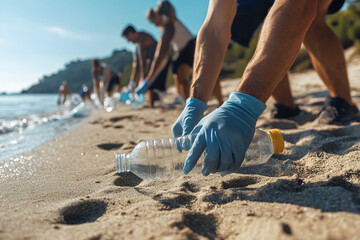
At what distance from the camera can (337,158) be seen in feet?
4.35

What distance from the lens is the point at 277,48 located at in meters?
1.12

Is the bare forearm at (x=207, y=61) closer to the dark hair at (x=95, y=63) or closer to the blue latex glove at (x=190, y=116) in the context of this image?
the blue latex glove at (x=190, y=116)

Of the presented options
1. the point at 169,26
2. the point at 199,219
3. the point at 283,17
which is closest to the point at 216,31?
the point at 283,17

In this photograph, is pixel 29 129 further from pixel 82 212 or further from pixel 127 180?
pixel 82 212

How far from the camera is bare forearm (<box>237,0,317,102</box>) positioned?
43.8 inches

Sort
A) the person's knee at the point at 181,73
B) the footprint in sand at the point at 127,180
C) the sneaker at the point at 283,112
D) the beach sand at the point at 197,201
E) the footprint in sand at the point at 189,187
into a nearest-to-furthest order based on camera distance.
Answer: the beach sand at the point at 197,201 → the footprint in sand at the point at 189,187 → the footprint in sand at the point at 127,180 → the sneaker at the point at 283,112 → the person's knee at the point at 181,73

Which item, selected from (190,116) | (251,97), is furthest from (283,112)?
(251,97)

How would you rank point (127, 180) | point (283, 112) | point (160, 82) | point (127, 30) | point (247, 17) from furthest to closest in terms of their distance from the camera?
point (127, 30), point (160, 82), point (283, 112), point (247, 17), point (127, 180)

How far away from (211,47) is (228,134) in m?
0.79

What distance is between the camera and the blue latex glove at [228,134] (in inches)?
41.4

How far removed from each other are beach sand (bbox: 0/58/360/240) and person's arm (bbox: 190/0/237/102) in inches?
21.8

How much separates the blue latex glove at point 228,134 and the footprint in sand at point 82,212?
397 mm

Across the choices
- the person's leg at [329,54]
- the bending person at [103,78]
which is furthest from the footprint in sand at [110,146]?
the bending person at [103,78]

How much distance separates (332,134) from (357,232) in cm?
143
